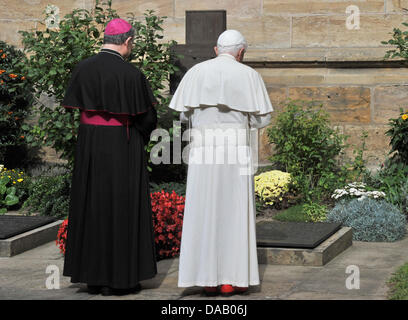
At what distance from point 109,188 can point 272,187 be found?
3580mm

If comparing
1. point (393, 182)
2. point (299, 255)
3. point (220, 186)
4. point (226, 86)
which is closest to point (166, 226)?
point (299, 255)

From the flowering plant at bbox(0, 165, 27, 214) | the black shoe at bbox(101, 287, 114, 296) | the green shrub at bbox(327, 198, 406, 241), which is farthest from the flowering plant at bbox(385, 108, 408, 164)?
the black shoe at bbox(101, 287, 114, 296)

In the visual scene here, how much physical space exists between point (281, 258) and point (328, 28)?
14.0 ft

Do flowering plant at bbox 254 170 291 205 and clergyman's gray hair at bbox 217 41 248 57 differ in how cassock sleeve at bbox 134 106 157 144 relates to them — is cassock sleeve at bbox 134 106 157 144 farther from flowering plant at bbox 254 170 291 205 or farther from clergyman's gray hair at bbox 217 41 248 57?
flowering plant at bbox 254 170 291 205

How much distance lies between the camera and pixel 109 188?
6.02 metres

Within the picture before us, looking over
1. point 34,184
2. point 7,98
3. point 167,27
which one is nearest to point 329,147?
point 167,27

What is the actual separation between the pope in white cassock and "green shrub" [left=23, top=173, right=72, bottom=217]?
3598mm

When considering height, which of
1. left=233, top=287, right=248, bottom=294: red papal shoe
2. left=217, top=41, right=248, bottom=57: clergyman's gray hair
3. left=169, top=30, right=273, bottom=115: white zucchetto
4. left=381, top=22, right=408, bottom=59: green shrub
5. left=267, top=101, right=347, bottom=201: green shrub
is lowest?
left=233, top=287, right=248, bottom=294: red papal shoe

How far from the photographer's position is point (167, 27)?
35.6 ft

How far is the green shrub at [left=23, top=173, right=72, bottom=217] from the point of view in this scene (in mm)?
9250

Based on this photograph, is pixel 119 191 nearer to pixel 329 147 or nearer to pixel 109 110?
pixel 109 110

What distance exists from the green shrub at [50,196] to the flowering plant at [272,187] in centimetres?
228

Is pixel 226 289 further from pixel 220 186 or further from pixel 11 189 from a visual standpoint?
pixel 11 189

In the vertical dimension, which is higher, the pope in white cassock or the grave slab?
the pope in white cassock
